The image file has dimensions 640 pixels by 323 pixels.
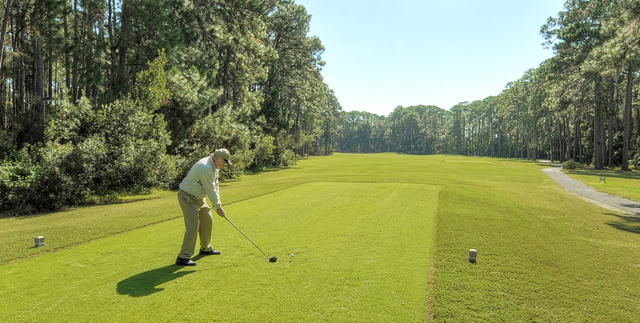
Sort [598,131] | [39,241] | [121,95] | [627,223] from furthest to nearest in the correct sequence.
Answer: [598,131] < [121,95] < [627,223] < [39,241]

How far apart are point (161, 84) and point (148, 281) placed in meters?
19.9

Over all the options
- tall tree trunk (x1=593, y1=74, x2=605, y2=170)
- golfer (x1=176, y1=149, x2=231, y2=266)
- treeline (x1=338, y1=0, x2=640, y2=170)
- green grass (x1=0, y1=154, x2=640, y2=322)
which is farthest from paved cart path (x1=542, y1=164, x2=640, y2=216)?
tall tree trunk (x1=593, y1=74, x2=605, y2=170)

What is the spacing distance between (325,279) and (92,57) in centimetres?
2597

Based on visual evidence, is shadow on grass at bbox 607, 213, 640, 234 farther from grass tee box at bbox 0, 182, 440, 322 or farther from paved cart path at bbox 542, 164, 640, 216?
grass tee box at bbox 0, 182, 440, 322

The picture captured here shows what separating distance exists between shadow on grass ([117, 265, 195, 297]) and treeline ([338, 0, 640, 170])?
75.5 ft

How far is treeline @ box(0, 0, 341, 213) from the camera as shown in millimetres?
16125

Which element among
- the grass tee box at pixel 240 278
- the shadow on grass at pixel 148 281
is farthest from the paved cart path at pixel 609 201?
the shadow on grass at pixel 148 281

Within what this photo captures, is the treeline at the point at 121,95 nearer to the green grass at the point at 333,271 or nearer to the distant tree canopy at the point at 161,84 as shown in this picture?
the distant tree canopy at the point at 161,84

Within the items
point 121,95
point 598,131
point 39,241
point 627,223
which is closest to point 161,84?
point 121,95

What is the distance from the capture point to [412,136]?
15375 centimetres

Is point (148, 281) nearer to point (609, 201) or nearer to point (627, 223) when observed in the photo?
point (627, 223)

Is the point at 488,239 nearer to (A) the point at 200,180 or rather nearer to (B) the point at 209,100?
(A) the point at 200,180

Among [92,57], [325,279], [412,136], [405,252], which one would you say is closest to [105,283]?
[325,279]

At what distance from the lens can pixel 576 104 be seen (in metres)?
42.9
